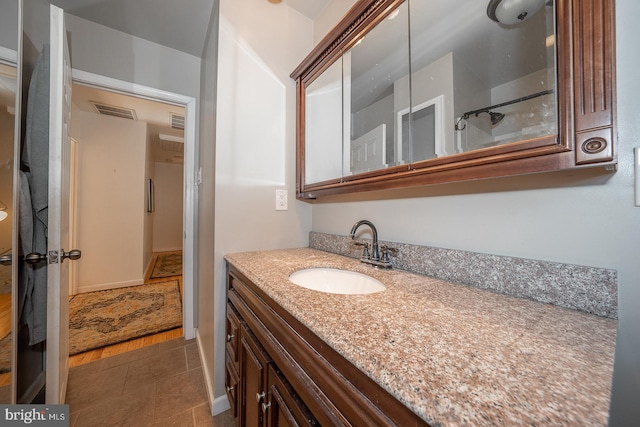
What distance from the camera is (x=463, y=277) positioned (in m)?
0.82

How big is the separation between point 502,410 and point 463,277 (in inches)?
23.7

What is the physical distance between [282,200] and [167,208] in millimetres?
5898

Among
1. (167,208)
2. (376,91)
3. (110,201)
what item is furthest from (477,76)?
(167,208)

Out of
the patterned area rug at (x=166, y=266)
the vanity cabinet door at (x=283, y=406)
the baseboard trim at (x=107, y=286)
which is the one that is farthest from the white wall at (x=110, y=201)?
the vanity cabinet door at (x=283, y=406)

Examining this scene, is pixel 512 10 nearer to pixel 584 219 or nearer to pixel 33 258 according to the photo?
pixel 584 219

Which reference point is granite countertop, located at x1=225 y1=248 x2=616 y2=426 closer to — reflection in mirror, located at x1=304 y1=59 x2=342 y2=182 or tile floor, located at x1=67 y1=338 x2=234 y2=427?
reflection in mirror, located at x1=304 y1=59 x2=342 y2=182

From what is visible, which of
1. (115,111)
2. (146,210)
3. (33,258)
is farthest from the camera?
(146,210)

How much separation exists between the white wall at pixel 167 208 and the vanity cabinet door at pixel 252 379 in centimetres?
622

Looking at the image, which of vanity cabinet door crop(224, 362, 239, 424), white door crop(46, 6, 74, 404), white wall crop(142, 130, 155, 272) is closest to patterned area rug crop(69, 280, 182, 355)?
white wall crop(142, 130, 155, 272)

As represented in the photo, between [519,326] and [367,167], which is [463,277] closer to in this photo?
[519,326]

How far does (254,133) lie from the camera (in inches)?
56.2

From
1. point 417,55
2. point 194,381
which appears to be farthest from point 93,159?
point 417,55

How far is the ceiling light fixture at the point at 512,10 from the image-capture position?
2.05ft

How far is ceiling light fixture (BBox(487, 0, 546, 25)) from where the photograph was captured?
63 centimetres
